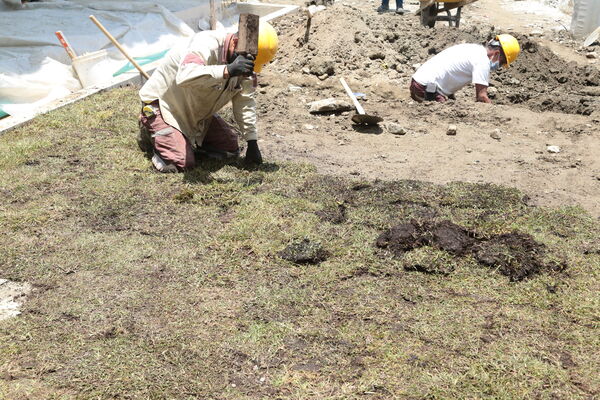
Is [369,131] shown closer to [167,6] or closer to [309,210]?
[309,210]

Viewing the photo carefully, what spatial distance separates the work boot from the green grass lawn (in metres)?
0.08

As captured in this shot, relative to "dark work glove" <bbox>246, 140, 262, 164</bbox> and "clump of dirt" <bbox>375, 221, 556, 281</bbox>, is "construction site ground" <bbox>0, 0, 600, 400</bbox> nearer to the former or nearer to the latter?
"clump of dirt" <bbox>375, 221, 556, 281</bbox>

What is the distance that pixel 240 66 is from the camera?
15.4 feet

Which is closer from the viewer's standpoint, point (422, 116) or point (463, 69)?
point (422, 116)

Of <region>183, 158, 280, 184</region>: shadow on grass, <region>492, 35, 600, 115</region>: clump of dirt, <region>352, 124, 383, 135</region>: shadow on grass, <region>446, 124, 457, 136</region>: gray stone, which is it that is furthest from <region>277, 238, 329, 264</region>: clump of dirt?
<region>492, 35, 600, 115</region>: clump of dirt

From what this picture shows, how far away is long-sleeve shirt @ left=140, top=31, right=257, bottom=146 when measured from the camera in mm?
5047

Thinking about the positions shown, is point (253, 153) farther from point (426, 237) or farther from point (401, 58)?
point (401, 58)

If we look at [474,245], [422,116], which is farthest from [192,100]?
[422,116]

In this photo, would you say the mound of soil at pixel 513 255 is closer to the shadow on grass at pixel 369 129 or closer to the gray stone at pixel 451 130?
the gray stone at pixel 451 130

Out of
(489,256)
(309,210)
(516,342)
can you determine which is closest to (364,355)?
(516,342)

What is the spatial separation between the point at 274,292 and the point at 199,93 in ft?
7.42

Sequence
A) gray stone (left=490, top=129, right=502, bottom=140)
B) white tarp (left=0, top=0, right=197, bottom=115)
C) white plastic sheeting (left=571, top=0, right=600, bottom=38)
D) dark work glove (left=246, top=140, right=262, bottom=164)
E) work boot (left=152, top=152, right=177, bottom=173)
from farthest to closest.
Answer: white plastic sheeting (left=571, top=0, right=600, bottom=38) < white tarp (left=0, top=0, right=197, bottom=115) < gray stone (left=490, top=129, right=502, bottom=140) < dark work glove (left=246, top=140, right=262, bottom=164) < work boot (left=152, top=152, right=177, bottom=173)

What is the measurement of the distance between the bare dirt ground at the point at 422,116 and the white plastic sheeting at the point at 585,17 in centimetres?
200

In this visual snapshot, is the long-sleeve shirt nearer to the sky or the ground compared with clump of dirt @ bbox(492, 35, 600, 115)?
nearer to the sky
